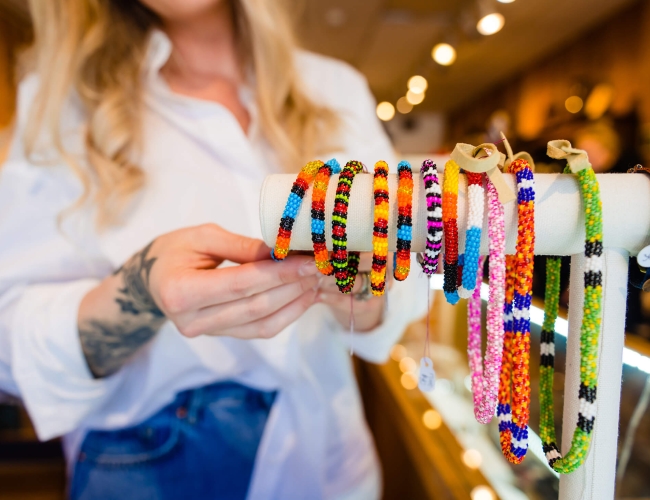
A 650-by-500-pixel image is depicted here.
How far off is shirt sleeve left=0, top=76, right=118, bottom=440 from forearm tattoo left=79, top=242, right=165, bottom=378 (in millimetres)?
15

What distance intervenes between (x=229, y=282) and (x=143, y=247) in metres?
0.26

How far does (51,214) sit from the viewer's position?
0.66 meters

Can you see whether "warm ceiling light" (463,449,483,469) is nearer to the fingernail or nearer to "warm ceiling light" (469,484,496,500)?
"warm ceiling light" (469,484,496,500)

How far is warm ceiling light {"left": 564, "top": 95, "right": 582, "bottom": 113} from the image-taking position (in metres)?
3.18

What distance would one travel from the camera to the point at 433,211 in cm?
27

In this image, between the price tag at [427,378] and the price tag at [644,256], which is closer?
the price tag at [644,256]

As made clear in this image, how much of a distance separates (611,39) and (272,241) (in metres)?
3.69

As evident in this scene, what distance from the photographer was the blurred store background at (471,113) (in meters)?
0.81

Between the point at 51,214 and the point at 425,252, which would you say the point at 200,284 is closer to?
the point at 425,252

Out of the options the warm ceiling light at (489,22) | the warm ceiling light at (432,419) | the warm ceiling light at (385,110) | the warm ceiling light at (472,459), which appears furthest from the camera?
the warm ceiling light at (385,110)

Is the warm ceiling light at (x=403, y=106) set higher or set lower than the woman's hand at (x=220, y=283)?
higher

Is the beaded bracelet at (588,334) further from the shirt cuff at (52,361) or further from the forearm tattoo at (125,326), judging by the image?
the shirt cuff at (52,361)

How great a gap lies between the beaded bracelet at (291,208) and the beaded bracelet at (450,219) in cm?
9

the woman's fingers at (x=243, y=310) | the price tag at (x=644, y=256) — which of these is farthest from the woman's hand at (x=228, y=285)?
the price tag at (x=644, y=256)
